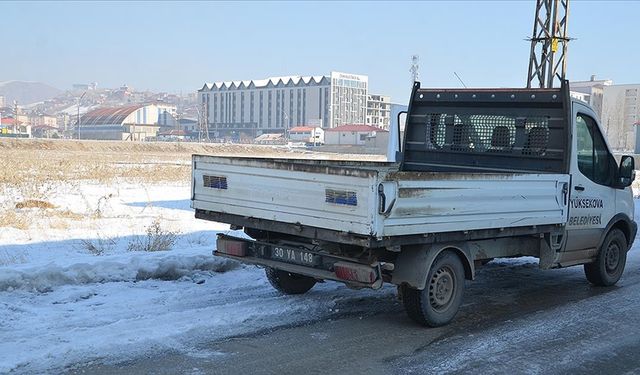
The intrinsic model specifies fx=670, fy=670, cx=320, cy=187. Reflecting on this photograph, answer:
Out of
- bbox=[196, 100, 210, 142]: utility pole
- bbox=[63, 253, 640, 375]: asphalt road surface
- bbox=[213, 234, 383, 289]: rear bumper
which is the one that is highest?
bbox=[196, 100, 210, 142]: utility pole

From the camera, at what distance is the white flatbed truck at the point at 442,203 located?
19.9 ft

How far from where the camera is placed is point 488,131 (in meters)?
9.00

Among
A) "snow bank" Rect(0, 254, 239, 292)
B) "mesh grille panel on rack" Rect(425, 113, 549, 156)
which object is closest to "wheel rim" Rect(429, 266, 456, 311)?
"mesh grille panel on rack" Rect(425, 113, 549, 156)

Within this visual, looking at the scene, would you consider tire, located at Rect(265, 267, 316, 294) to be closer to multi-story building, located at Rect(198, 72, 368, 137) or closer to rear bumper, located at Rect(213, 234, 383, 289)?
rear bumper, located at Rect(213, 234, 383, 289)

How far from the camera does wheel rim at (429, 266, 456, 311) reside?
269 inches

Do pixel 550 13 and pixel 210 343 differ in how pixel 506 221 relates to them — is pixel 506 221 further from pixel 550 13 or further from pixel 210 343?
pixel 550 13

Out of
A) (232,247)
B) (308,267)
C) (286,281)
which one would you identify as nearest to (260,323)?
(308,267)

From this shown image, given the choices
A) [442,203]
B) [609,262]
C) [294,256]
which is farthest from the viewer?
[609,262]

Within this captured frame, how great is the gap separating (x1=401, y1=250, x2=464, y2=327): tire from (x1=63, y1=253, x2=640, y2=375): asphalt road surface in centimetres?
14

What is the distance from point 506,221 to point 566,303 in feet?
6.04

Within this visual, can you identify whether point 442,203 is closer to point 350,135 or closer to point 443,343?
point 443,343

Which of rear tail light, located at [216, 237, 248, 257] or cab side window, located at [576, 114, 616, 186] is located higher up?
cab side window, located at [576, 114, 616, 186]

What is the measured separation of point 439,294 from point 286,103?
179290 millimetres

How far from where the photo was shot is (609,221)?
359 inches
